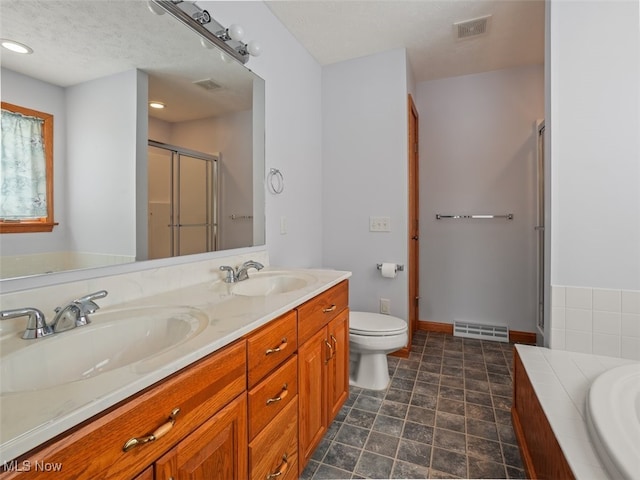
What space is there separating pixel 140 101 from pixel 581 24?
208cm

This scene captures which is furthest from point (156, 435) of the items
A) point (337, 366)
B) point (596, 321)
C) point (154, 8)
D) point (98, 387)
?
point (596, 321)

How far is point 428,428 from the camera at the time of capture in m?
1.68

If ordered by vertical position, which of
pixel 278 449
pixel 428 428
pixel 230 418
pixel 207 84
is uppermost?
pixel 207 84

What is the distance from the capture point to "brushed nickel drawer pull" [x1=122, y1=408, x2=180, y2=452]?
23.6 inches

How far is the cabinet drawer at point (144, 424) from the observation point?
1.66 ft

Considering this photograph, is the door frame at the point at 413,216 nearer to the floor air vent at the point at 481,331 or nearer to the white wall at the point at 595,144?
the floor air vent at the point at 481,331

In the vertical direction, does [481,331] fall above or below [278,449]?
below

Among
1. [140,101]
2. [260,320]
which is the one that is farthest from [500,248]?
[140,101]

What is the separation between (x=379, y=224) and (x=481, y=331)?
141cm

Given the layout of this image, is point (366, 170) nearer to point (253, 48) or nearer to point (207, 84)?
point (253, 48)

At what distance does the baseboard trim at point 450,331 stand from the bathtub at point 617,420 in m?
1.66

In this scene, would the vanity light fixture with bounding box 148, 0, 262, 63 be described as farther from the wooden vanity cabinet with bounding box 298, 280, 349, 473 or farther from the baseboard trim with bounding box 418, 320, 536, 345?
the baseboard trim with bounding box 418, 320, 536, 345

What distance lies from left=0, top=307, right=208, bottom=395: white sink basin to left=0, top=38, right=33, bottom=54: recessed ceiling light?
2.48ft

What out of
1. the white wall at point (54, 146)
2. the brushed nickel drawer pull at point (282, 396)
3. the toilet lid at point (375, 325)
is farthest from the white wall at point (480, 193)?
the white wall at point (54, 146)
